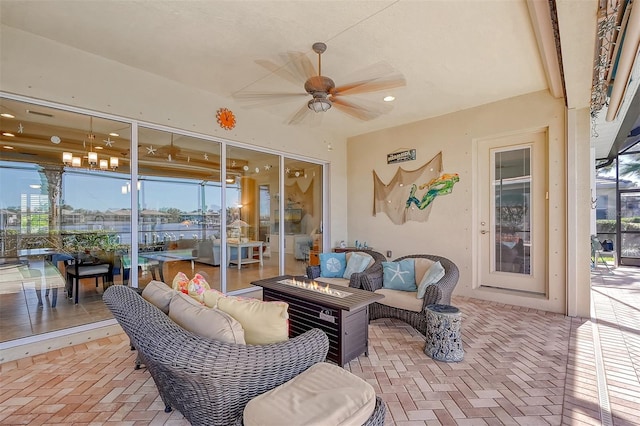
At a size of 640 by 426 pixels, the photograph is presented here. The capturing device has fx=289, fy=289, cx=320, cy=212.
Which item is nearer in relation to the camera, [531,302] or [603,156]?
[531,302]

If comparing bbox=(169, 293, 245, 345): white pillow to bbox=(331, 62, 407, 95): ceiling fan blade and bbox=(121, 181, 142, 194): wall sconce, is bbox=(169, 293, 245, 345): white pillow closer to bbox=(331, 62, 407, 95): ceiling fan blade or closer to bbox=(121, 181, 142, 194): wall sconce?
bbox=(331, 62, 407, 95): ceiling fan blade

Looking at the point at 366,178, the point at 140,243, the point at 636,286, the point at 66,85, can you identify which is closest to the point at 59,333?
the point at 140,243

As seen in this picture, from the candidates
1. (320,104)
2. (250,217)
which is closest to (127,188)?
(250,217)

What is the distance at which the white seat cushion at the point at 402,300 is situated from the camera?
3143mm

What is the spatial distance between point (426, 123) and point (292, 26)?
11.0 ft

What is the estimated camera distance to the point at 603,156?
8641mm

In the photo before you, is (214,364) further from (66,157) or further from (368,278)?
(66,157)

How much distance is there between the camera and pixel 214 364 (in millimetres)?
1271

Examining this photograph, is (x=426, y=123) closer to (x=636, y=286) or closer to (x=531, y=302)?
(x=531, y=302)

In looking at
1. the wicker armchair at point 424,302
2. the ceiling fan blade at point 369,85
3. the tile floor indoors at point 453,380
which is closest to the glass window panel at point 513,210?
the tile floor indoors at point 453,380

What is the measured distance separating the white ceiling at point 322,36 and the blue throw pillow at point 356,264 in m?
2.31

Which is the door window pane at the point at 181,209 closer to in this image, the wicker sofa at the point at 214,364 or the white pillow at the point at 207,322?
the white pillow at the point at 207,322

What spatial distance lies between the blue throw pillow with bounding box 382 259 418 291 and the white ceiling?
226 cm

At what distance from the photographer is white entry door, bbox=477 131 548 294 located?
4.34 meters
